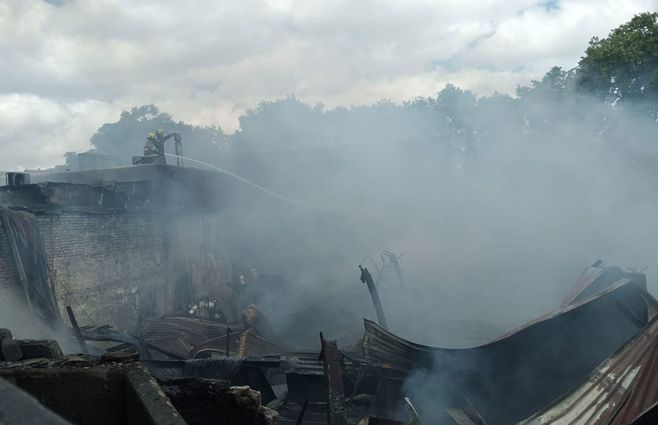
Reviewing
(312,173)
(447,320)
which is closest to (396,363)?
(447,320)

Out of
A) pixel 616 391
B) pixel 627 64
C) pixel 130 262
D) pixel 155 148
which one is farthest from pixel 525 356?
pixel 627 64

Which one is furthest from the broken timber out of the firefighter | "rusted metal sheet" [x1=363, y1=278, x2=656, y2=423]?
the firefighter

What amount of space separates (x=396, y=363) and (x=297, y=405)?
4.75 ft

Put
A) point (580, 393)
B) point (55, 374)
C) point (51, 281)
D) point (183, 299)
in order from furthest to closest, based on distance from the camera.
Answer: point (183, 299) → point (51, 281) → point (580, 393) → point (55, 374)

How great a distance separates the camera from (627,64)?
1702cm

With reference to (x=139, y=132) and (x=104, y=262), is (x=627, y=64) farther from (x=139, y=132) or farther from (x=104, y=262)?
(x=139, y=132)

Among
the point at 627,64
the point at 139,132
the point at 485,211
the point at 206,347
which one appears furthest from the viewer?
the point at 139,132

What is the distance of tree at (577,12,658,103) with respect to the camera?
54.6 ft

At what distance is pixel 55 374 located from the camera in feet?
8.24

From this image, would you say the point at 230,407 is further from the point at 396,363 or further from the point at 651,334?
the point at 651,334

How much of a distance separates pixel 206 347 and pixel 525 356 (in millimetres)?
5976

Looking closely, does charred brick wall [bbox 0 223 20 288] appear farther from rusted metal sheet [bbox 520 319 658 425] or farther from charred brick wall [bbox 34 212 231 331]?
rusted metal sheet [bbox 520 319 658 425]

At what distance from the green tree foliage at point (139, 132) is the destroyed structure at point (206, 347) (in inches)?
1272

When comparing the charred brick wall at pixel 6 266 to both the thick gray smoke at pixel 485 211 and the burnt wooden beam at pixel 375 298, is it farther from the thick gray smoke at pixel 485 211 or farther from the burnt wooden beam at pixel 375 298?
the thick gray smoke at pixel 485 211
